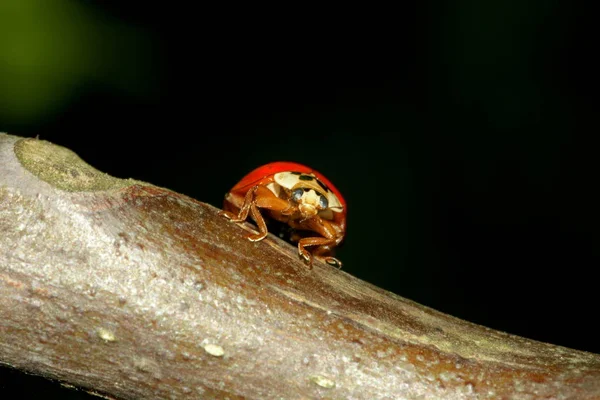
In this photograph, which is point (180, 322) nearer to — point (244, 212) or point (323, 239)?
point (244, 212)

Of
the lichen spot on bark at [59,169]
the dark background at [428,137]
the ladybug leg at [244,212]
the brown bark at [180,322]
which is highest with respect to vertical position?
the dark background at [428,137]

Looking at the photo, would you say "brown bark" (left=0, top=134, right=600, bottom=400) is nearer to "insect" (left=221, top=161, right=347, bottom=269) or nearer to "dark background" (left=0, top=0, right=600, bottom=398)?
"insect" (left=221, top=161, right=347, bottom=269)

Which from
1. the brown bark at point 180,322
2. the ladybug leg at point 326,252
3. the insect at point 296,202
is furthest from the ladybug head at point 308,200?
the brown bark at point 180,322

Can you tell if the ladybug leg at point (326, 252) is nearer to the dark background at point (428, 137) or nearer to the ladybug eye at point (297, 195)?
the ladybug eye at point (297, 195)

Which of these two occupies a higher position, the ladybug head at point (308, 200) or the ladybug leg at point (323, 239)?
the ladybug head at point (308, 200)

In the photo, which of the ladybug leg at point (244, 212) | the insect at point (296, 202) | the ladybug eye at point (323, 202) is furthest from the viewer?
the ladybug eye at point (323, 202)

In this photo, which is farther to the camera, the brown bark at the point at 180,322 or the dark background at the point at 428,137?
the dark background at the point at 428,137

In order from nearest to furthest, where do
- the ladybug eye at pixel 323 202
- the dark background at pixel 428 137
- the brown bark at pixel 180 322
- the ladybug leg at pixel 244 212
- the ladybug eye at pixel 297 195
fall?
the brown bark at pixel 180 322, the ladybug leg at pixel 244 212, the ladybug eye at pixel 297 195, the ladybug eye at pixel 323 202, the dark background at pixel 428 137

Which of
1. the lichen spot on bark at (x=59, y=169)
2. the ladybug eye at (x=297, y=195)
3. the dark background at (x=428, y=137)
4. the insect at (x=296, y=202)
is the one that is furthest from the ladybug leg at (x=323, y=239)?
the dark background at (x=428, y=137)
